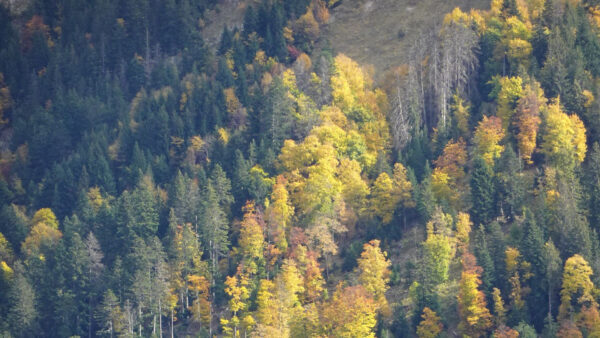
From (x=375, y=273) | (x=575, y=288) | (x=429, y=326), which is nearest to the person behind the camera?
(x=575, y=288)

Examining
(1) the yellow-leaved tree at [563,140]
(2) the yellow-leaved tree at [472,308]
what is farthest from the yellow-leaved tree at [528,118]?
(2) the yellow-leaved tree at [472,308]

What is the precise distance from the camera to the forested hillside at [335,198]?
113188 mm

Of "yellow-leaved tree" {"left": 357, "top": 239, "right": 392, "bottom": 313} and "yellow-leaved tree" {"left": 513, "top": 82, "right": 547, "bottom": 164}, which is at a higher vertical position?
"yellow-leaved tree" {"left": 513, "top": 82, "right": 547, "bottom": 164}

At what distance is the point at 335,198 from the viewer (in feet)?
425

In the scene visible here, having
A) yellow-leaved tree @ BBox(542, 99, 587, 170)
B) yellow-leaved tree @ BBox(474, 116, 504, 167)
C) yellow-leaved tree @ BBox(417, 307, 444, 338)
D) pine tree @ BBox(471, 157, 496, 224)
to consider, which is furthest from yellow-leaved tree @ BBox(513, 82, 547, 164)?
yellow-leaved tree @ BBox(417, 307, 444, 338)

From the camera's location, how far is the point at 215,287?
125 metres

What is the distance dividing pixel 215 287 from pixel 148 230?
1361 cm

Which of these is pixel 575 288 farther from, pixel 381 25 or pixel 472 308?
pixel 381 25

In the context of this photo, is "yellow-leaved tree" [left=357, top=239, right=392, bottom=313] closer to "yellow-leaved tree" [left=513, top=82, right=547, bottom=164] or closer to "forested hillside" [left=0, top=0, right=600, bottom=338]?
"forested hillside" [left=0, top=0, right=600, bottom=338]

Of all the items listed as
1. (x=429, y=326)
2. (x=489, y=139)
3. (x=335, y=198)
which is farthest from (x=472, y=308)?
(x=489, y=139)

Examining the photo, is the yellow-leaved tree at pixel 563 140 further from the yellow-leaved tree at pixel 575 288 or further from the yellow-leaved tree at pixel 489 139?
the yellow-leaved tree at pixel 575 288

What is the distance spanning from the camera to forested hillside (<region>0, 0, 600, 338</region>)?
113 meters

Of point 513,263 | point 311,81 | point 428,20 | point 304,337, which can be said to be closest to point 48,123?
point 311,81

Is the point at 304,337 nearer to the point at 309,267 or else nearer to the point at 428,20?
the point at 309,267
